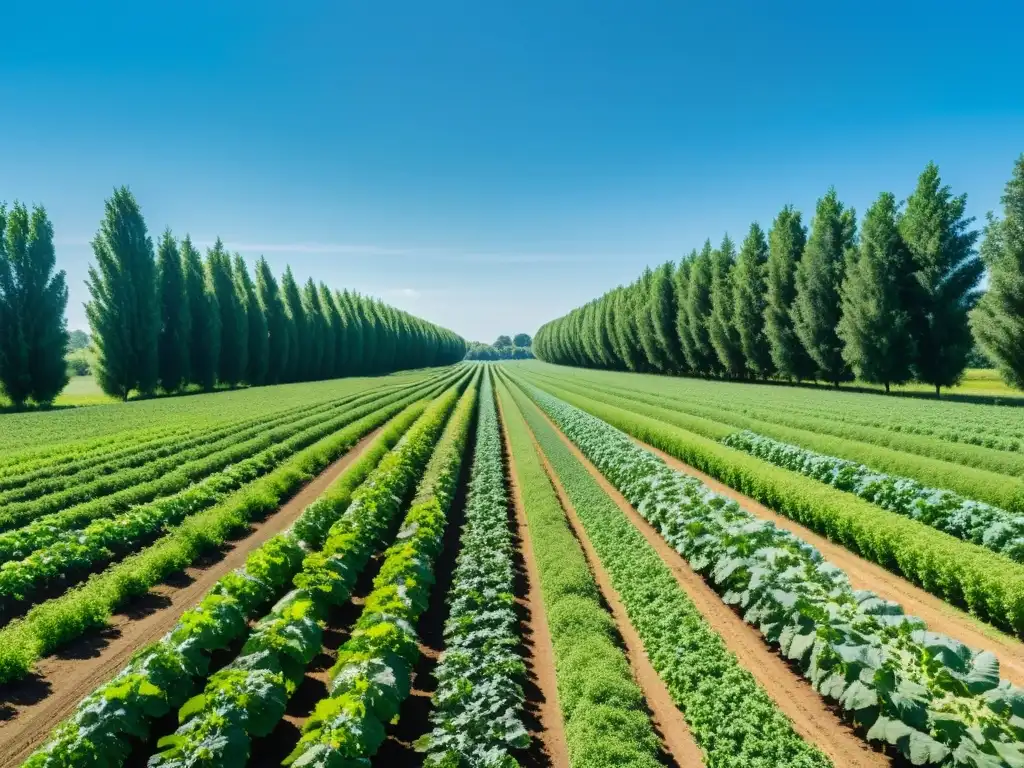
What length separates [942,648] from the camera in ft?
17.8

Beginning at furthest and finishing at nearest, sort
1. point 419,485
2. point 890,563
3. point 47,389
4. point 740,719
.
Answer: point 47,389
point 419,485
point 890,563
point 740,719

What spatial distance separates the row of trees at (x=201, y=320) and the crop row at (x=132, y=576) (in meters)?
30.3

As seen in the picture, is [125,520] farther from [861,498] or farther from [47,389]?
[47,389]

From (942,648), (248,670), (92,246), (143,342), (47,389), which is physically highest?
(92,246)

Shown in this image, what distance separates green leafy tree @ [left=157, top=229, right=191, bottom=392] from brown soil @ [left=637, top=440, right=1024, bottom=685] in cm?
4721

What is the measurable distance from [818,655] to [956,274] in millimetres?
35609

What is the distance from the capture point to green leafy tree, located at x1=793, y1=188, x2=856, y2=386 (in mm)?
38312

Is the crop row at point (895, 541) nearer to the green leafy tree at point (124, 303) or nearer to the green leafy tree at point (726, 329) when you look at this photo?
the green leafy tree at point (726, 329)

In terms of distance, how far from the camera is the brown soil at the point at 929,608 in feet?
23.2

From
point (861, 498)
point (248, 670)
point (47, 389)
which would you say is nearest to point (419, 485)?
point (248, 670)

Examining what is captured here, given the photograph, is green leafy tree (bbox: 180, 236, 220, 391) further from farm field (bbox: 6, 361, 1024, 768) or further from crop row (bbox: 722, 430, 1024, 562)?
crop row (bbox: 722, 430, 1024, 562)

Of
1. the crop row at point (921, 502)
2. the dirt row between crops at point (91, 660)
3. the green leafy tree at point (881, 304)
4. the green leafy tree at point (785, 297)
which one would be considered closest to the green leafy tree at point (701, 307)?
the green leafy tree at point (785, 297)

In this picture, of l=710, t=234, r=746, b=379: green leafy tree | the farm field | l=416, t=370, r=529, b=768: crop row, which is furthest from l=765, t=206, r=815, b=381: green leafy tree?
l=416, t=370, r=529, b=768: crop row

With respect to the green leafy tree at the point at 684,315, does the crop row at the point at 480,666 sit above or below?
below
